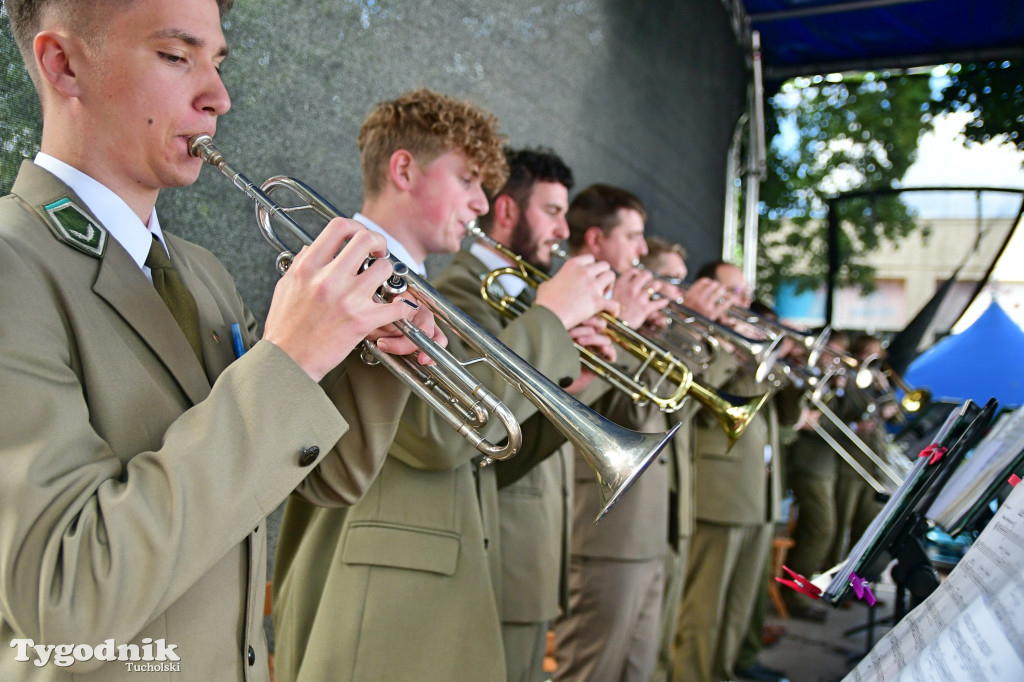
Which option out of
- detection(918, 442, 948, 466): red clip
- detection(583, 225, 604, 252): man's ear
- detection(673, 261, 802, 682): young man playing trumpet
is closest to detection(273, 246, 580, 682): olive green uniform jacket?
detection(918, 442, 948, 466): red clip

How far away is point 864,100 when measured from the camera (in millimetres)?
9234

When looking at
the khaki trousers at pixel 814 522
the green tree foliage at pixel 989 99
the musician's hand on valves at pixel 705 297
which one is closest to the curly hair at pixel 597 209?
the musician's hand on valves at pixel 705 297

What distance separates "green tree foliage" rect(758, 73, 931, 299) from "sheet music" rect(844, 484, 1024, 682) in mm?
8437

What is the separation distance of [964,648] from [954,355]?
4.38 meters

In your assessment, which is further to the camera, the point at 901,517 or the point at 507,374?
the point at 901,517

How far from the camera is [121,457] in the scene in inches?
41.4

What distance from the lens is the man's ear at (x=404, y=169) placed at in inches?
88.7

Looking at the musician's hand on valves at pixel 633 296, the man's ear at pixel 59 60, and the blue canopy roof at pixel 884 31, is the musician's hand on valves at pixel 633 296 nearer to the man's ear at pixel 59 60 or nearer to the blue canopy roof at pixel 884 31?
the man's ear at pixel 59 60

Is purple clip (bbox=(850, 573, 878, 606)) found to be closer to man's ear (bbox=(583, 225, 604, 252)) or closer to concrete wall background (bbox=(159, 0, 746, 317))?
concrete wall background (bbox=(159, 0, 746, 317))

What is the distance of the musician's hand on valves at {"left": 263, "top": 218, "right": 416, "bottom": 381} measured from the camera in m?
1.09

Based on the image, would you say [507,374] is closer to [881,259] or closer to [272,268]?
[272,268]

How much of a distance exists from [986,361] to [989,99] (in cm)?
518

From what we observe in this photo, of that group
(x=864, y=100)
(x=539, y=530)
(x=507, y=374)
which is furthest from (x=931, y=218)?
(x=507, y=374)

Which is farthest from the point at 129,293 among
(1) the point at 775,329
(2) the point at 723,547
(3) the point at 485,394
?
(2) the point at 723,547
